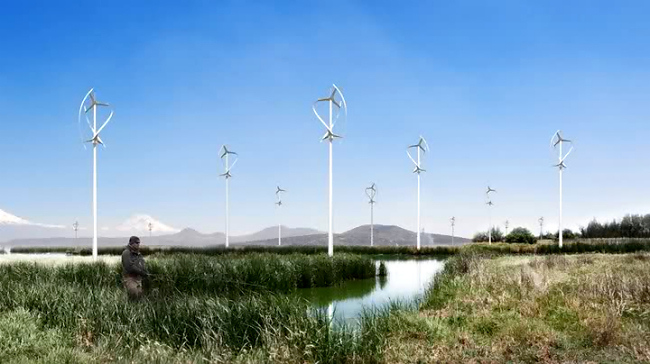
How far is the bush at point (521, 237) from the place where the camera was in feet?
216

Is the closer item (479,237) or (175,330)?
(175,330)

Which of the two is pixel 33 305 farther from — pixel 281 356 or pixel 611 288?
pixel 611 288

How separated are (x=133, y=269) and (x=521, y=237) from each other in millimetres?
57581

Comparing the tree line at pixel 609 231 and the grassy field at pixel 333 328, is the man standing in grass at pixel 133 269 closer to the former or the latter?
the grassy field at pixel 333 328

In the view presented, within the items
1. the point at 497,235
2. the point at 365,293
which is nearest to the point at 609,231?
the point at 497,235

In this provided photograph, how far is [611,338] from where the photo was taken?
35.2 ft

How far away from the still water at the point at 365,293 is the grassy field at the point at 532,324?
2705mm

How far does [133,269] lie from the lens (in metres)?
15.0

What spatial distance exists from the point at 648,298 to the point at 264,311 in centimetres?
890

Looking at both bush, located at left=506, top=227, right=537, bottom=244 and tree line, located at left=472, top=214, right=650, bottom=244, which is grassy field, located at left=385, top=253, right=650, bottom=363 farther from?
tree line, located at left=472, top=214, right=650, bottom=244

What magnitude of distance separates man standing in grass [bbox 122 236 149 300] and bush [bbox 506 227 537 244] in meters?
56.7

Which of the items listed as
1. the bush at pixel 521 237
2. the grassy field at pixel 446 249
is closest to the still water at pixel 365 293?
the grassy field at pixel 446 249

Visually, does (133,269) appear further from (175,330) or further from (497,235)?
(497,235)

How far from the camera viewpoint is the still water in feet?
58.7
